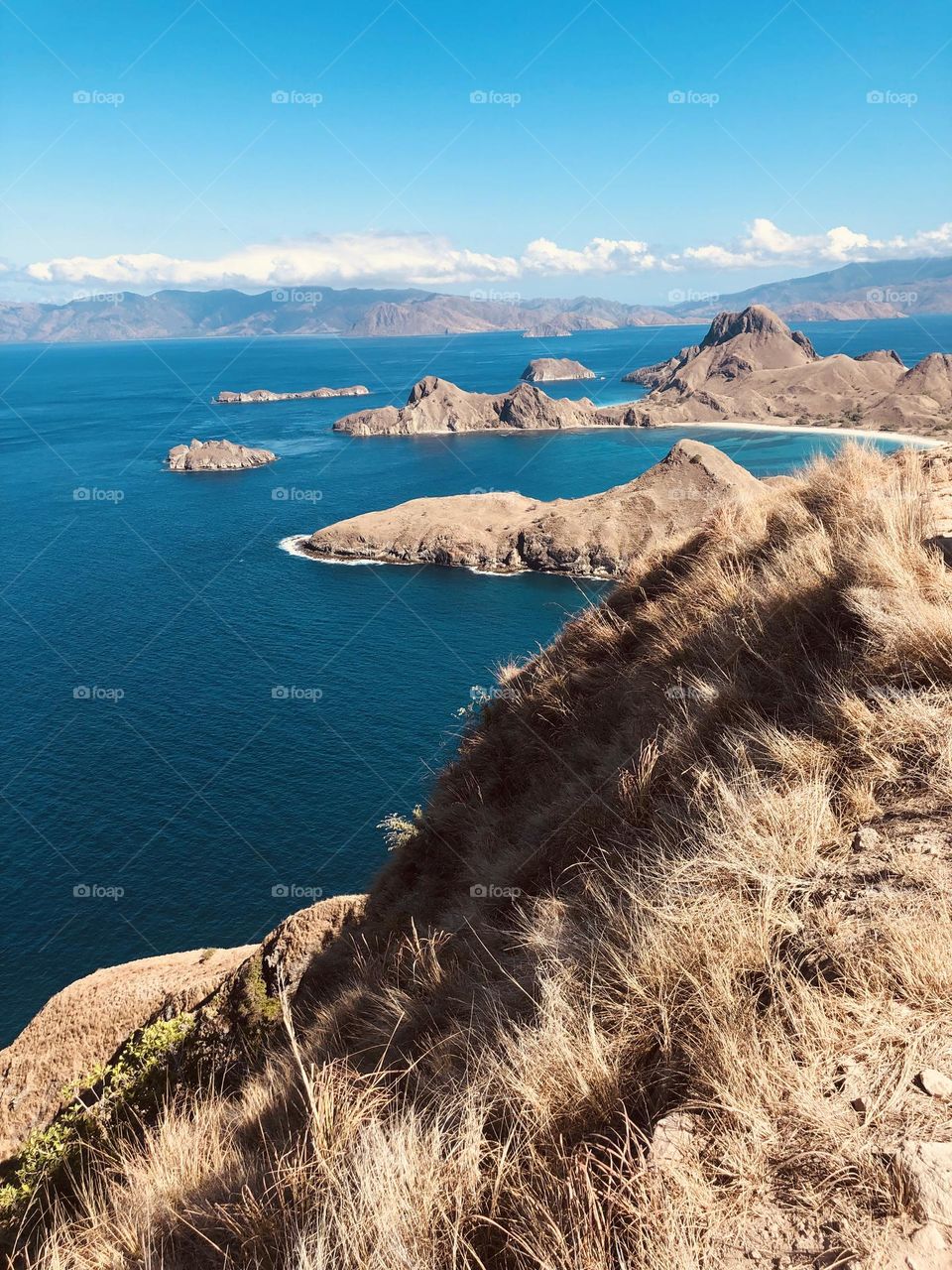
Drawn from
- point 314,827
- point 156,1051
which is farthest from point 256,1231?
point 314,827

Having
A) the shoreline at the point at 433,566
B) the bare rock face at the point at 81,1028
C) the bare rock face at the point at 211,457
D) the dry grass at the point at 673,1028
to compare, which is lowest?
the bare rock face at the point at 81,1028

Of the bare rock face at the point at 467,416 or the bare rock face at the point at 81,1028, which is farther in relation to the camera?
the bare rock face at the point at 467,416

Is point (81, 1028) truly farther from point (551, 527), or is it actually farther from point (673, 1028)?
point (551, 527)

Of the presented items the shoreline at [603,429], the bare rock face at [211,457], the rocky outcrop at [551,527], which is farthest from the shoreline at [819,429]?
the bare rock face at [211,457]

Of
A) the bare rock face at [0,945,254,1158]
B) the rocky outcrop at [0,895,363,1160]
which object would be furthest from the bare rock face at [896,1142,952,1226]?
the bare rock face at [0,945,254,1158]

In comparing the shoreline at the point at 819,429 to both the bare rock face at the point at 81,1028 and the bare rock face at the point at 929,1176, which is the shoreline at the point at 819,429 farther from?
the bare rock face at the point at 929,1176

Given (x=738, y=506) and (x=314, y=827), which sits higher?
(x=738, y=506)

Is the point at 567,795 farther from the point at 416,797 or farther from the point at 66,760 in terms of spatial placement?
the point at 66,760
